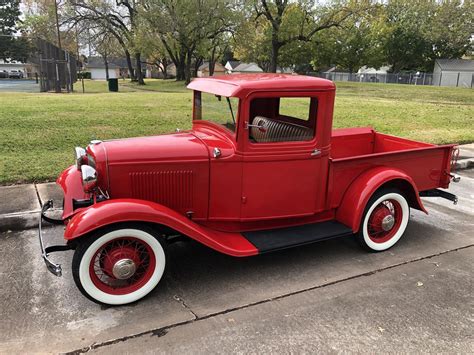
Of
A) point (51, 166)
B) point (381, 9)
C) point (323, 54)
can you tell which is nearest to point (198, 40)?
point (381, 9)

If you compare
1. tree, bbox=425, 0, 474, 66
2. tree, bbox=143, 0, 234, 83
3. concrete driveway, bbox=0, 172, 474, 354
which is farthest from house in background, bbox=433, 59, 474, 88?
concrete driveway, bbox=0, 172, 474, 354

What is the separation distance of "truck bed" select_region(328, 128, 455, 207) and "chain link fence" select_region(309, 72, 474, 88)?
45.1m

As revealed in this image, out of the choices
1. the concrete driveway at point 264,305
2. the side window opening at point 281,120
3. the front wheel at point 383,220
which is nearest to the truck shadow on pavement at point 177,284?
the concrete driveway at point 264,305

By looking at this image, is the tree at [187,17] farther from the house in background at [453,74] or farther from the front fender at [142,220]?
the house in background at [453,74]

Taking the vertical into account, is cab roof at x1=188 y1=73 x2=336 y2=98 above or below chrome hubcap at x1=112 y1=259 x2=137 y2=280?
above

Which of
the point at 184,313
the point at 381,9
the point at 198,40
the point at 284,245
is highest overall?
the point at 381,9

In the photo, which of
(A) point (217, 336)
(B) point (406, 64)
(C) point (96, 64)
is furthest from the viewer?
(C) point (96, 64)

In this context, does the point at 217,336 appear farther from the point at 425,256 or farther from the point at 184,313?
the point at 425,256

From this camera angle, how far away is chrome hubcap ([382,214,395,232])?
4141 millimetres

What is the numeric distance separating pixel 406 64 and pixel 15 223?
215 ft

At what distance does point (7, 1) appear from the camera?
56031 mm

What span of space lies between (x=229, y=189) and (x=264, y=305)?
1.02 meters

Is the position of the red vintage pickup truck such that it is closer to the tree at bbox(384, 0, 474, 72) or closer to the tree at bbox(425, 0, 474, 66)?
the tree at bbox(425, 0, 474, 66)

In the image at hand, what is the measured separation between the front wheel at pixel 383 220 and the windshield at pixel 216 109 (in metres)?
1.62
